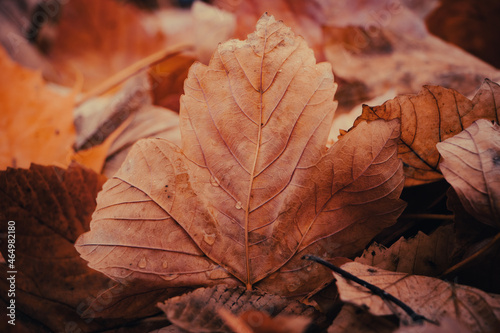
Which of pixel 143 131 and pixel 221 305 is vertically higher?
pixel 143 131

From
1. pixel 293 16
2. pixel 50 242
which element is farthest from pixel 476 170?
pixel 293 16

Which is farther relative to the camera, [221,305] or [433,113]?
[433,113]

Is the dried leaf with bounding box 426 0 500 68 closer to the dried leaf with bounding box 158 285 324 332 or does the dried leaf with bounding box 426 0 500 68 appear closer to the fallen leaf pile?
the fallen leaf pile

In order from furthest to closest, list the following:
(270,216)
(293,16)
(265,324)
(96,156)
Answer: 1. (293,16)
2. (96,156)
3. (270,216)
4. (265,324)

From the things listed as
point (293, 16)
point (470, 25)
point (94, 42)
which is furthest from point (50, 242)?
point (470, 25)

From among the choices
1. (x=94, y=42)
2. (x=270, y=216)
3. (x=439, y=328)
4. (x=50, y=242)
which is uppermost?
(x=94, y=42)

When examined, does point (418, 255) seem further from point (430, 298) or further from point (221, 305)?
point (221, 305)

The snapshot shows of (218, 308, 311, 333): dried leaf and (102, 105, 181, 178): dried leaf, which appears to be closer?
(218, 308, 311, 333): dried leaf

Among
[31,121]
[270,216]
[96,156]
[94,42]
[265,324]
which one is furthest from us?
[94,42]

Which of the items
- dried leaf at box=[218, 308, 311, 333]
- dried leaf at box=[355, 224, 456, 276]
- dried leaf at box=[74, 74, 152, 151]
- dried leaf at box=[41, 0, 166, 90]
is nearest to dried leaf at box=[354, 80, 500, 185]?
dried leaf at box=[355, 224, 456, 276]
